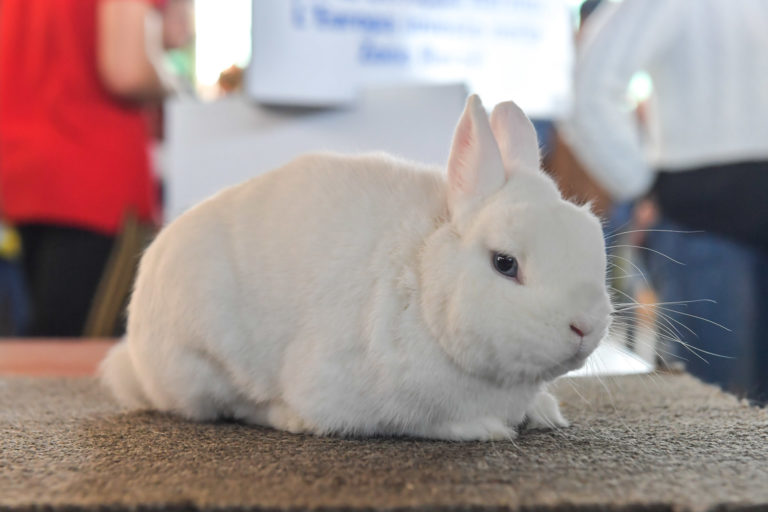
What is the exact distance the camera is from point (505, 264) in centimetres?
78

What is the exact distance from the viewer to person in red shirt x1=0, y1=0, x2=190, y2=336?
1846 mm

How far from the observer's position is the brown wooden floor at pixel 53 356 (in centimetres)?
158

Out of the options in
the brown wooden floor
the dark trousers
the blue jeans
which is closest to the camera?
the brown wooden floor

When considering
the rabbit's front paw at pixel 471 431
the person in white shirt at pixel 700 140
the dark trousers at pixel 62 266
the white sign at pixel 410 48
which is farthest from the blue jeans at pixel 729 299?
the dark trousers at pixel 62 266

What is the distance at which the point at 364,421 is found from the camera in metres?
0.87

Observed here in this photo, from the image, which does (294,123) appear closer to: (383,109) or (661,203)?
(383,109)

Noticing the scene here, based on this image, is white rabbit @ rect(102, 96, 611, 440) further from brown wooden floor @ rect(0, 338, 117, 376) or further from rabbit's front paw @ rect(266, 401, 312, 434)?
brown wooden floor @ rect(0, 338, 117, 376)

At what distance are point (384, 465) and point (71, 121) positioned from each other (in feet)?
4.85

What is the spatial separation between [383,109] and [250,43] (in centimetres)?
35

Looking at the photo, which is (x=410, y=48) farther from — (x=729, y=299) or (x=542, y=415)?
(x=542, y=415)

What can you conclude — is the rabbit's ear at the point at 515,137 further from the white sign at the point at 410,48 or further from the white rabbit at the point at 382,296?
the white sign at the point at 410,48

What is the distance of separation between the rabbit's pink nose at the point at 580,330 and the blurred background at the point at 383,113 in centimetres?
102

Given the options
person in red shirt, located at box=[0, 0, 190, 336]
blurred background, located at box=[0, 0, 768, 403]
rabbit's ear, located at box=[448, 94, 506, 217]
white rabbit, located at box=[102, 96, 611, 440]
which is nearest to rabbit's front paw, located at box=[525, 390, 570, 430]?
white rabbit, located at box=[102, 96, 611, 440]

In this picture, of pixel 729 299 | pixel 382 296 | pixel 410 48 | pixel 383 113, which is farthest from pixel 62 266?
pixel 729 299
